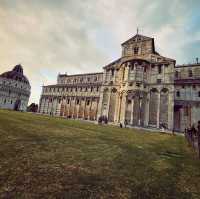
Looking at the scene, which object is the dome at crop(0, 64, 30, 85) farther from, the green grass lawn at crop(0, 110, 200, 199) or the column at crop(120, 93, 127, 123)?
the green grass lawn at crop(0, 110, 200, 199)

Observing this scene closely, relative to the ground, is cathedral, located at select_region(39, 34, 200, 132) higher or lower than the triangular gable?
lower

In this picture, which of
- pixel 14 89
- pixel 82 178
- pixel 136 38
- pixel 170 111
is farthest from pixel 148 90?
pixel 14 89

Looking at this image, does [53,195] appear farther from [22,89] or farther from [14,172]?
[22,89]

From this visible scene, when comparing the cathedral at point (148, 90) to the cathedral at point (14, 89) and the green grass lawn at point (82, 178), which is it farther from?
the cathedral at point (14, 89)

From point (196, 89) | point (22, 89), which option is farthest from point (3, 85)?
point (196, 89)

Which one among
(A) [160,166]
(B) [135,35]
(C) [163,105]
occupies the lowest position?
(A) [160,166]

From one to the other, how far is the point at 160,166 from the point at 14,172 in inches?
173

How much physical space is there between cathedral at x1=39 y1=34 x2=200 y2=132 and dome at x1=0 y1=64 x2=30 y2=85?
191 ft

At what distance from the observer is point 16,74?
3142 inches

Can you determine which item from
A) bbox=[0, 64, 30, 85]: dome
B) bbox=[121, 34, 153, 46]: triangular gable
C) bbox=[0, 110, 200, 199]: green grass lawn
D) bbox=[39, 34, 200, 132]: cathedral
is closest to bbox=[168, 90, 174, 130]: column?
bbox=[39, 34, 200, 132]: cathedral

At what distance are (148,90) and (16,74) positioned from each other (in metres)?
71.1

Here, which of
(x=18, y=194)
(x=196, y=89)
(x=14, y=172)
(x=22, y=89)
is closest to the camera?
(x=18, y=194)

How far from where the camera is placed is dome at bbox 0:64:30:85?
3004 inches

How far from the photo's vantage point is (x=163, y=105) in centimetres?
3422
